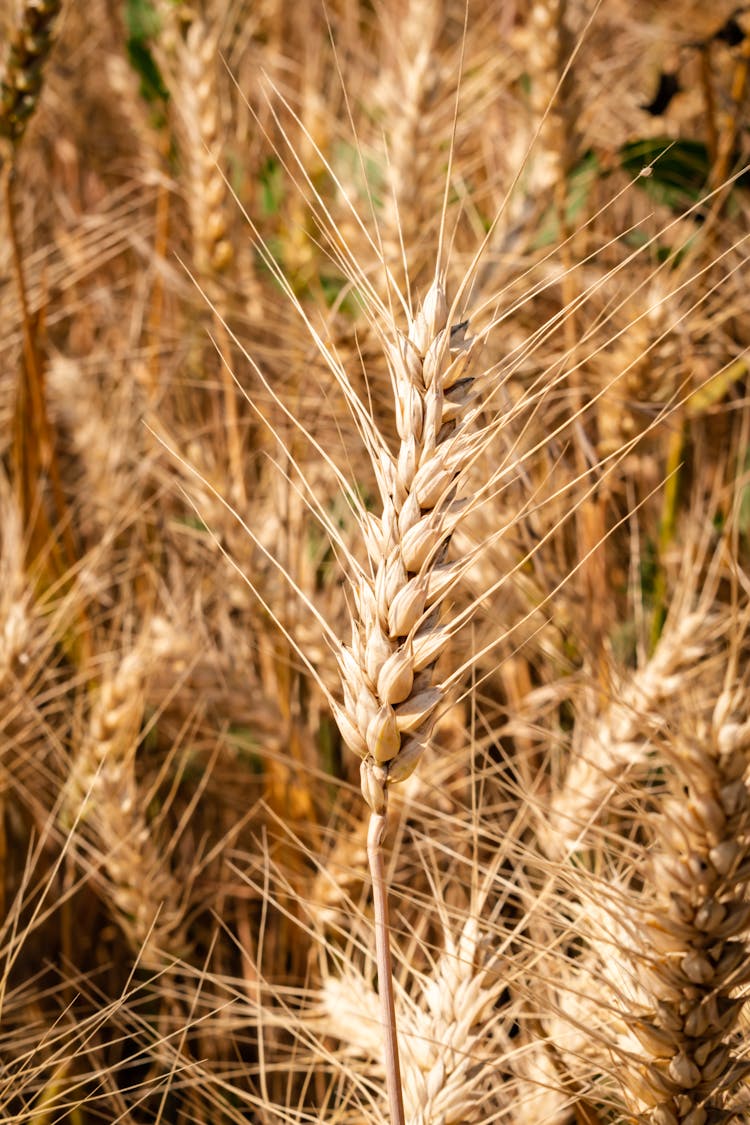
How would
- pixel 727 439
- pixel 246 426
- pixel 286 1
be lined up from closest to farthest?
pixel 246 426, pixel 727 439, pixel 286 1

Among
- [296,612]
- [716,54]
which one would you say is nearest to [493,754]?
[296,612]

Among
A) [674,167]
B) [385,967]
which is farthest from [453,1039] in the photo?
[674,167]

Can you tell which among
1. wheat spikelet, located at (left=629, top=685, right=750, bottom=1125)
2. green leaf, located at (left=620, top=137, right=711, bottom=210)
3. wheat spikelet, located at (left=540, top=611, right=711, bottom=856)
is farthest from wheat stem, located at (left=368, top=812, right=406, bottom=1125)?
green leaf, located at (left=620, top=137, right=711, bottom=210)

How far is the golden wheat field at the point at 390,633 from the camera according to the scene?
60 cm

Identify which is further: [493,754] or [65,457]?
[65,457]

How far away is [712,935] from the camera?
568 mm

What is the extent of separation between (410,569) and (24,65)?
2.61 ft

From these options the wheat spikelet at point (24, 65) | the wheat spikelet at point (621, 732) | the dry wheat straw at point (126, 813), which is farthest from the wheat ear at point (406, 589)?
the wheat spikelet at point (24, 65)

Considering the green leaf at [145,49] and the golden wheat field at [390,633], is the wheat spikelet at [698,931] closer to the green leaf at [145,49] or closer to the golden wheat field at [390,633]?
the golden wheat field at [390,633]

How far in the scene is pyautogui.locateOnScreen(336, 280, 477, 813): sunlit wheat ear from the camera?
1.84ft

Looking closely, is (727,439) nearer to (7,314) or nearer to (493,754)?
(493,754)

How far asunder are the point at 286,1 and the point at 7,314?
4.22ft

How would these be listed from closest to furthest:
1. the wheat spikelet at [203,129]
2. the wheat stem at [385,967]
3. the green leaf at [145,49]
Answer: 1. the wheat stem at [385,967]
2. the wheat spikelet at [203,129]
3. the green leaf at [145,49]

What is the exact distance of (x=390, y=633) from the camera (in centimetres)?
57
